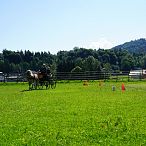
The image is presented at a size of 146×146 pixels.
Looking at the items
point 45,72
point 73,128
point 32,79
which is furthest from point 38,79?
point 73,128

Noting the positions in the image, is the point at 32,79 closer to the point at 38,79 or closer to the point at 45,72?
the point at 38,79

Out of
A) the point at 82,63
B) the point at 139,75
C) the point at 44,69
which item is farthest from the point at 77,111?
the point at 82,63

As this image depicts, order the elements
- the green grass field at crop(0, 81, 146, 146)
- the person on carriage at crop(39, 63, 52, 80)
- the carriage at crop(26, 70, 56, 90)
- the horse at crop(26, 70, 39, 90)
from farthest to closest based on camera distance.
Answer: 1. the person on carriage at crop(39, 63, 52, 80)
2. the carriage at crop(26, 70, 56, 90)
3. the horse at crop(26, 70, 39, 90)
4. the green grass field at crop(0, 81, 146, 146)

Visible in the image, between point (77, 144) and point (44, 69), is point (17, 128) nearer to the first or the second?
point (77, 144)

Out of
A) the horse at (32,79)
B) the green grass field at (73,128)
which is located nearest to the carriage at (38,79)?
the horse at (32,79)

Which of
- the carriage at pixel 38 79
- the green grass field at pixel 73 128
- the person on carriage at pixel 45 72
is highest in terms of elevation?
the person on carriage at pixel 45 72

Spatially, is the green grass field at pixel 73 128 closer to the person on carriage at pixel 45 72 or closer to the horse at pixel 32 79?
the horse at pixel 32 79

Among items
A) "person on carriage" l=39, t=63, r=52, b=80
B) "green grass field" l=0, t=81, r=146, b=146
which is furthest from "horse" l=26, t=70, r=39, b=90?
"green grass field" l=0, t=81, r=146, b=146

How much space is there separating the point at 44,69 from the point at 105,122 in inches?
1114

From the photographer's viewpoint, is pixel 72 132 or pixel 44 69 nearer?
pixel 72 132

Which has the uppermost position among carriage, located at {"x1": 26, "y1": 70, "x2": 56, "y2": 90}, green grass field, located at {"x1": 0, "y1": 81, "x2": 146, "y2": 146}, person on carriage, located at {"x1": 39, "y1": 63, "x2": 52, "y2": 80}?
person on carriage, located at {"x1": 39, "y1": 63, "x2": 52, "y2": 80}

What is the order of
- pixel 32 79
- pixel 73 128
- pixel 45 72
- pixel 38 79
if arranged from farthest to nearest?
pixel 45 72, pixel 38 79, pixel 32 79, pixel 73 128

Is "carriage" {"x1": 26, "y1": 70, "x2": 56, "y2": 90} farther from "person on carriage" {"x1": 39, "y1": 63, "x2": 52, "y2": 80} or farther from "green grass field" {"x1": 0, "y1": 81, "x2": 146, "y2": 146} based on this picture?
"green grass field" {"x1": 0, "y1": 81, "x2": 146, "y2": 146}

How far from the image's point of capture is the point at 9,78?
64.8 metres
